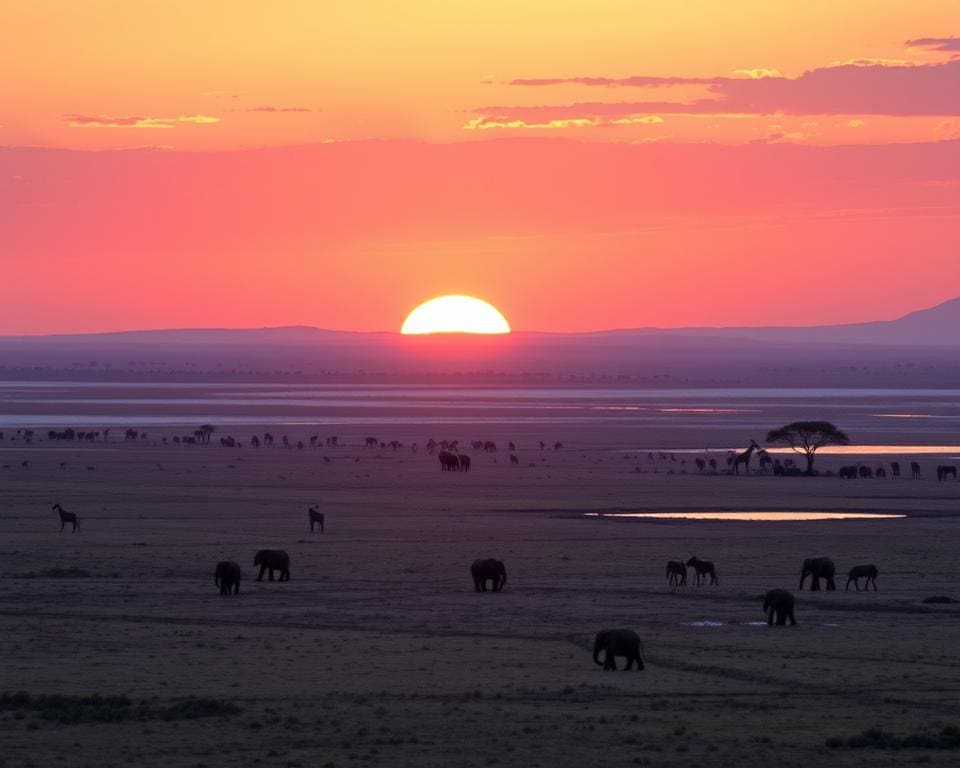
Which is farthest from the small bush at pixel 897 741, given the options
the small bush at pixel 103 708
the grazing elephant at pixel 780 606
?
the grazing elephant at pixel 780 606

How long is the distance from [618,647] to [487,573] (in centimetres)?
823

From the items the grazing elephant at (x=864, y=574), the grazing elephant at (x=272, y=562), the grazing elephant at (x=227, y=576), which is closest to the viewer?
the grazing elephant at (x=227, y=576)

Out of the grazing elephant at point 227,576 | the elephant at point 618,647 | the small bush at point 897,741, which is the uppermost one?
the grazing elephant at point 227,576

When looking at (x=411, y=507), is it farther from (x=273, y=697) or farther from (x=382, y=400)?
(x=382, y=400)

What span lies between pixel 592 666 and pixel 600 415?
276ft

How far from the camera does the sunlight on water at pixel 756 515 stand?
46.5 metres

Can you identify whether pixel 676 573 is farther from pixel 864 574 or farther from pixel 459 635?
pixel 459 635

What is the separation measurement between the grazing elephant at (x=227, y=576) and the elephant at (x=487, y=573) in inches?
167

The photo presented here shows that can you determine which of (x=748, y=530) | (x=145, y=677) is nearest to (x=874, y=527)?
(x=748, y=530)

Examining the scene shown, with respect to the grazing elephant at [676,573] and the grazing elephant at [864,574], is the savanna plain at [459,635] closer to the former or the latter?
the grazing elephant at [676,573]

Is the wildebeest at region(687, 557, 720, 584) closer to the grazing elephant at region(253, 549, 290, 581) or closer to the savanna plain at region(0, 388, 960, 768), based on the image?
the savanna plain at region(0, 388, 960, 768)

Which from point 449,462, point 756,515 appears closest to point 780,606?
point 756,515

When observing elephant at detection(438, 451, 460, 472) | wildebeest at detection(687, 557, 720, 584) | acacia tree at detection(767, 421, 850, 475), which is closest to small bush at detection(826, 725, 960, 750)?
wildebeest at detection(687, 557, 720, 584)

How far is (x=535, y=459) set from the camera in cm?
7025
